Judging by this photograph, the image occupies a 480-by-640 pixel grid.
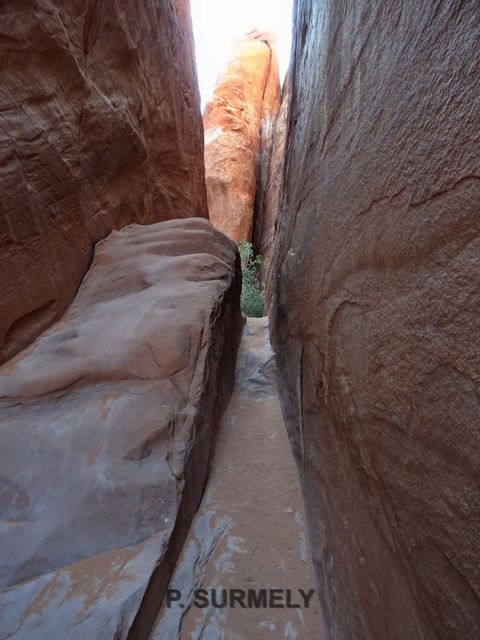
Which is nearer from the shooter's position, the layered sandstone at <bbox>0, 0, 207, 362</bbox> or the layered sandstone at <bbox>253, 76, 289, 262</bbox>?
the layered sandstone at <bbox>0, 0, 207, 362</bbox>

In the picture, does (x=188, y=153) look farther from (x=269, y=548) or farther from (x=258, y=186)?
(x=258, y=186)

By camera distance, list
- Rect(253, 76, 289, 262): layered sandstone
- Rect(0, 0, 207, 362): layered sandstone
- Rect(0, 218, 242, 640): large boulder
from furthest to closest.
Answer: Rect(253, 76, 289, 262): layered sandstone, Rect(0, 0, 207, 362): layered sandstone, Rect(0, 218, 242, 640): large boulder

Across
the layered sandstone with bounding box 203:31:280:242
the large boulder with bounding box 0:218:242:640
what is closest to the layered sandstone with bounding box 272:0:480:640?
the large boulder with bounding box 0:218:242:640

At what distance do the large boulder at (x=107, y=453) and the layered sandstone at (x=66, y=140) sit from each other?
1.13 ft

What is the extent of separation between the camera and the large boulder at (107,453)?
49.3 inches

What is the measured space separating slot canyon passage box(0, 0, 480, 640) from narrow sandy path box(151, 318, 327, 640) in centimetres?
1

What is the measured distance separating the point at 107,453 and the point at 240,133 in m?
13.9

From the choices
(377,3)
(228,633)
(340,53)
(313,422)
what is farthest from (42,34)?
(228,633)

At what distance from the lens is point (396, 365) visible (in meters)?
1.00

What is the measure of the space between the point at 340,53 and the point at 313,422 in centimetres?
178

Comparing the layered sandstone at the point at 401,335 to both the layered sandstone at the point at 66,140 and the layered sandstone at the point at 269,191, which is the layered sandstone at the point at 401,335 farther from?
the layered sandstone at the point at 269,191

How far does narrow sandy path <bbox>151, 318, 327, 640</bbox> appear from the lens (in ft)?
4.46

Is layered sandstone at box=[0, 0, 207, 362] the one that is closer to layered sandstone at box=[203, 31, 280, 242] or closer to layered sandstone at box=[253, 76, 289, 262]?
layered sandstone at box=[253, 76, 289, 262]

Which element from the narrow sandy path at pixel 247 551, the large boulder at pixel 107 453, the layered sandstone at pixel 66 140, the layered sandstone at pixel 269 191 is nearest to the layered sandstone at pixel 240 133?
the layered sandstone at pixel 269 191
